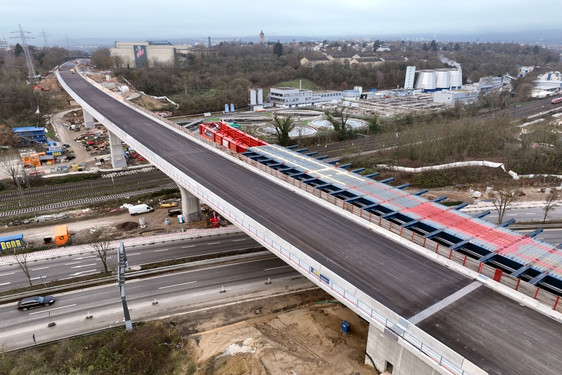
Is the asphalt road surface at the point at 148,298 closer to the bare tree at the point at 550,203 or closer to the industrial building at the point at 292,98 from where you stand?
the bare tree at the point at 550,203

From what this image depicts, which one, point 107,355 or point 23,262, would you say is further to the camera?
point 23,262

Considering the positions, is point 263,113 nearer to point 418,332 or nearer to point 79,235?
point 79,235

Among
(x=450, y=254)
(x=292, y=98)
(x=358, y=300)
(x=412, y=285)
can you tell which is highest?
(x=292, y=98)

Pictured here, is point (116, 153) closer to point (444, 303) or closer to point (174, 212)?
point (174, 212)

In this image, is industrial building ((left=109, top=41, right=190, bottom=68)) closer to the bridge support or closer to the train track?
the train track

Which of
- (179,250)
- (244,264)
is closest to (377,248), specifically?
(244,264)

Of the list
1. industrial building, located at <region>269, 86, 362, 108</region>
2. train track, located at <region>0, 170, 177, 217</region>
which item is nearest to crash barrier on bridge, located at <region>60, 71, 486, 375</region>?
train track, located at <region>0, 170, 177, 217</region>

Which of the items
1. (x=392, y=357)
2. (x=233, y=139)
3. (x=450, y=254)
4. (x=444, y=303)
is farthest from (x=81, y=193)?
(x=444, y=303)
